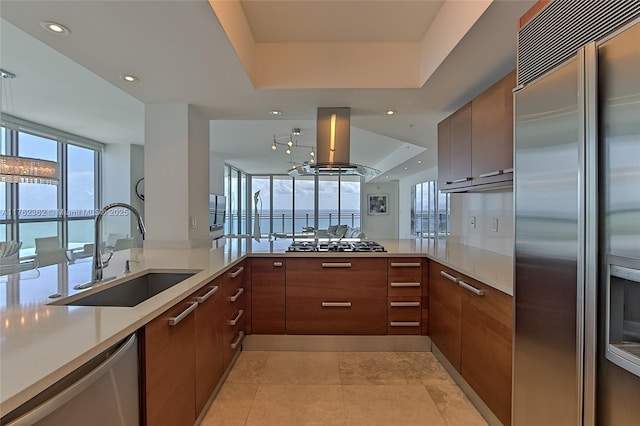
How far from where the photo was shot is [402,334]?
288 cm

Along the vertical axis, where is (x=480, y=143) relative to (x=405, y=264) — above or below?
above

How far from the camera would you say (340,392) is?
2.23 meters

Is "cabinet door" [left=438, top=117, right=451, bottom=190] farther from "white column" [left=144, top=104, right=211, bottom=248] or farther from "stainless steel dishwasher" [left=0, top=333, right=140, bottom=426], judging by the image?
"stainless steel dishwasher" [left=0, top=333, right=140, bottom=426]

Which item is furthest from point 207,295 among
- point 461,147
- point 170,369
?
point 461,147

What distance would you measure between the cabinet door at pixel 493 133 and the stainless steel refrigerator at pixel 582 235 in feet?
2.49

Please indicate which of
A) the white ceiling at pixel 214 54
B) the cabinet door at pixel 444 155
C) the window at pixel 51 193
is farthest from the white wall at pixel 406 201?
the window at pixel 51 193

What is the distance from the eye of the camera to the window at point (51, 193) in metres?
4.81

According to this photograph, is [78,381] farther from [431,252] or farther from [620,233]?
[431,252]

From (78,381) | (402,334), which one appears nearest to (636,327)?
(78,381)

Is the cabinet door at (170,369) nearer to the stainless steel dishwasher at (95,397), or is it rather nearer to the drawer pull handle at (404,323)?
the stainless steel dishwasher at (95,397)

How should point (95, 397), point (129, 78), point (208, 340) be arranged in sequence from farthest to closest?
point (129, 78) < point (208, 340) < point (95, 397)

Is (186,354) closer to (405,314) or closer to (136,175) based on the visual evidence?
(405,314)

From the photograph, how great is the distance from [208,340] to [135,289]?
0.53m

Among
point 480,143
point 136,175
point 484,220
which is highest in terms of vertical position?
point 136,175
